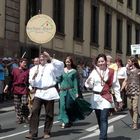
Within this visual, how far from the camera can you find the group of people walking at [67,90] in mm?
11281

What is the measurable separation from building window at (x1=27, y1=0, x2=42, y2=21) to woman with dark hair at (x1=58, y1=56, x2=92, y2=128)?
46.1 ft

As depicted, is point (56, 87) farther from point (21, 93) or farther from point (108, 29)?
point (108, 29)

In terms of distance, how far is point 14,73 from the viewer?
15.4 metres

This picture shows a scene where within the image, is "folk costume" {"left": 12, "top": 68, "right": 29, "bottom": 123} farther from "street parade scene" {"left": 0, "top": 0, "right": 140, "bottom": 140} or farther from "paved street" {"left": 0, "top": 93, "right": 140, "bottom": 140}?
"paved street" {"left": 0, "top": 93, "right": 140, "bottom": 140}

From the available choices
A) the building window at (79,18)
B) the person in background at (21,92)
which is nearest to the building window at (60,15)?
the building window at (79,18)

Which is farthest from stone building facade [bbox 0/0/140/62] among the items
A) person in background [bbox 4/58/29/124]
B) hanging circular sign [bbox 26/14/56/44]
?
person in background [bbox 4/58/29/124]

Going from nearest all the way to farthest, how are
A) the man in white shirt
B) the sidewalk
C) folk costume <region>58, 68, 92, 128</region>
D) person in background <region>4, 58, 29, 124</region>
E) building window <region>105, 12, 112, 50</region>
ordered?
the man in white shirt < folk costume <region>58, 68, 92, 128</region> < person in background <region>4, 58, 29, 124</region> < the sidewalk < building window <region>105, 12, 112, 50</region>

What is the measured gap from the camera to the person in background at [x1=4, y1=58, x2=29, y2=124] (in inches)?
598

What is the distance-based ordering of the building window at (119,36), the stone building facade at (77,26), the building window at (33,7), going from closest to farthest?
the stone building facade at (77,26) → the building window at (33,7) → the building window at (119,36)

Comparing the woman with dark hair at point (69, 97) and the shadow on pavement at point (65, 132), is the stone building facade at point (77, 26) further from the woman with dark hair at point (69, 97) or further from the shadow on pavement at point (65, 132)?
the shadow on pavement at point (65, 132)

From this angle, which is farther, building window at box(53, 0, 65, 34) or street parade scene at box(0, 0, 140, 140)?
building window at box(53, 0, 65, 34)

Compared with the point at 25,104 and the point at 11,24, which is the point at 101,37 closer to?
the point at 11,24

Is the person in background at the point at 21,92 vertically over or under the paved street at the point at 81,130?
over

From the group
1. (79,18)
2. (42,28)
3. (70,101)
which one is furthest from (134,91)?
(79,18)
